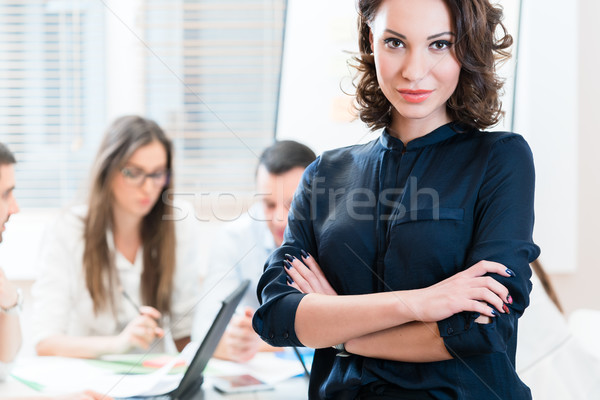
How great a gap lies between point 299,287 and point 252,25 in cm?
233

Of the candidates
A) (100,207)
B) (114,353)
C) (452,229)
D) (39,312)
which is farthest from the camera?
(100,207)

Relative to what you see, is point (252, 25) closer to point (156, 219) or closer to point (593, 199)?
point (156, 219)

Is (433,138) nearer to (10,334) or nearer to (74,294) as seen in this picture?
(10,334)

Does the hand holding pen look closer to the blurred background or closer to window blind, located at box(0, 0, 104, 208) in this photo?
the blurred background

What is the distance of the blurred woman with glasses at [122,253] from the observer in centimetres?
220

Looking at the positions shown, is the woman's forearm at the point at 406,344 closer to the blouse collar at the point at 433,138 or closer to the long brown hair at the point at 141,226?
the blouse collar at the point at 433,138

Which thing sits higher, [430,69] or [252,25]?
[252,25]

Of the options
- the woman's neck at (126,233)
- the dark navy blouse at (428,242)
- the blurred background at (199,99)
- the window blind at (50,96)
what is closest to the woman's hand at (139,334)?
the woman's neck at (126,233)

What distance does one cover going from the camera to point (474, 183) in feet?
3.28

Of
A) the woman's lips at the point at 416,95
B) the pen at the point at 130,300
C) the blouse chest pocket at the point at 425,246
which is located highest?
the woman's lips at the point at 416,95

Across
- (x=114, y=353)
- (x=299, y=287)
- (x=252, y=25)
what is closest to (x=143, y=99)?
(x=252, y=25)

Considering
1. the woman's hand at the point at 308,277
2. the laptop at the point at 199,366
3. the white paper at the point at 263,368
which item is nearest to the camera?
the woman's hand at the point at 308,277

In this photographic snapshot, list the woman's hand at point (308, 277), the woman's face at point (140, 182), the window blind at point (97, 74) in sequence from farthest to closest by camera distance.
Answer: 1. the window blind at point (97, 74)
2. the woman's face at point (140, 182)
3. the woman's hand at point (308, 277)

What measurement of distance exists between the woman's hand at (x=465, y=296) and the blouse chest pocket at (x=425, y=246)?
35mm
